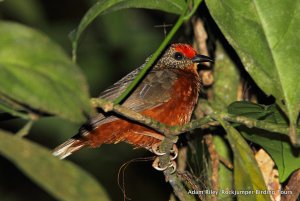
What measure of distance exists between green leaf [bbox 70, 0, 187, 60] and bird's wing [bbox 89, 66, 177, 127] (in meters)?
1.50

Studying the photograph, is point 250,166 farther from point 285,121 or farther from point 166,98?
point 166,98

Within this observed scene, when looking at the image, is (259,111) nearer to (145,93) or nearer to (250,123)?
(250,123)

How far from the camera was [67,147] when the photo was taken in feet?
13.6

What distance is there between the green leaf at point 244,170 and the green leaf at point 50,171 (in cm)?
68

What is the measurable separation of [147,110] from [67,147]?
2.07 feet

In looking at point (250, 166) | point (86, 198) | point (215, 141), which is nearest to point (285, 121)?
point (250, 166)

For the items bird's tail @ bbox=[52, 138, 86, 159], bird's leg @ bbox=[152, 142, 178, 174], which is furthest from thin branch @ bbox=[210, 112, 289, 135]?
bird's tail @ bbox=[52, 138, 86, 159]

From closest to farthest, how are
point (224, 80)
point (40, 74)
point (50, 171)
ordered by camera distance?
point (50, 171) → point (40, 74) → point (224, 80)

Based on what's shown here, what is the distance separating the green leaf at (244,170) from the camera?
2145 millimetres

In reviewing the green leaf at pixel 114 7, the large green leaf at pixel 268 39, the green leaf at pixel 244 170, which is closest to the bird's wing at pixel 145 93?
the green leaf at pixel 114 7

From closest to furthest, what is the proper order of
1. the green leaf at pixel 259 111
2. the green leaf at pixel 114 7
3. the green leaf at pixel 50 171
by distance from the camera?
the green leaf at pixel 50 171 < the green leaf at pixel 114 7 < the green leaf at pixel 259 111

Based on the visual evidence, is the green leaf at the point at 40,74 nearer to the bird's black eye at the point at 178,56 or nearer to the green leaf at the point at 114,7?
the green leaf at the point at 114,7

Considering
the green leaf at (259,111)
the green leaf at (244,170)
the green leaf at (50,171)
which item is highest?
the green leaf at (259,111)

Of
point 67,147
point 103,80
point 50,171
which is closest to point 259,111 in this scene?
point 50,171
